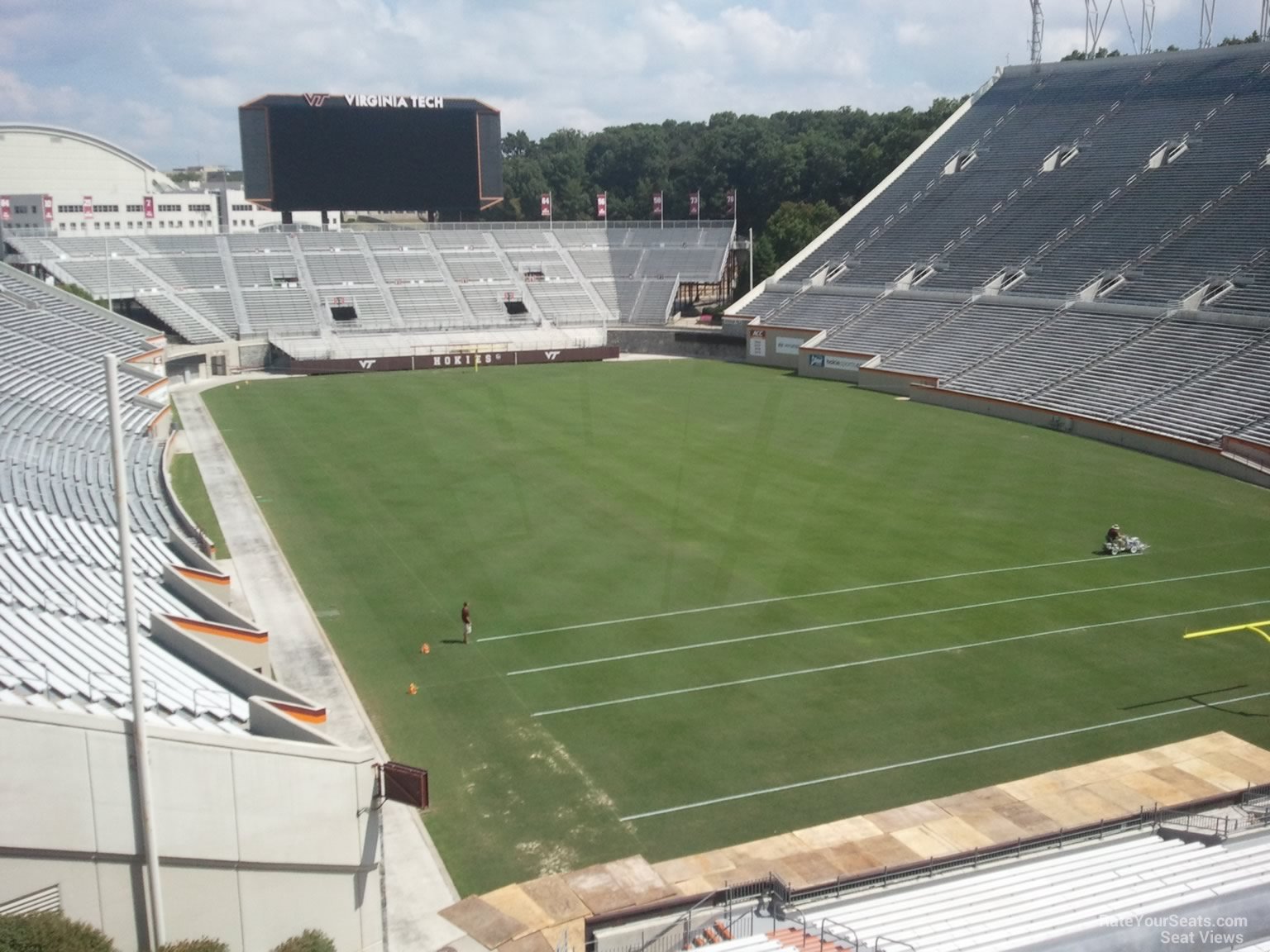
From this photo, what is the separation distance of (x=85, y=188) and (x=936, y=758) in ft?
326

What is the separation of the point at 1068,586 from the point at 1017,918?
15842 millimetres

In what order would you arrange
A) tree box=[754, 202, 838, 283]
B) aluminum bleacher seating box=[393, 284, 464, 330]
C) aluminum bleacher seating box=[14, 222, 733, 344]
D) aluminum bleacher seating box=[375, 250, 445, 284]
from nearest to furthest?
aluminum bleacher seating box=[14, 222, 733, 344] < aluminum bleacher seating box=[393, 284, 464, 330] < aluminum bleacher seating box=[375, 250, 445, 284] < tree box=[754, 202, 838, 283]

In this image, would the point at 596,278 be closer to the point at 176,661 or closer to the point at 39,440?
the point at 39,440

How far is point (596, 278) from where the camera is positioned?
79188 millimetres

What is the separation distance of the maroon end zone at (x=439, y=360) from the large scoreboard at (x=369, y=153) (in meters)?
11.6

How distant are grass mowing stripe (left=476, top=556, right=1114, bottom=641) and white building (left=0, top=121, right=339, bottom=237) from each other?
74.2 metres

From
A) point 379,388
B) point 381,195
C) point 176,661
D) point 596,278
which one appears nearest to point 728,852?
point 176,661

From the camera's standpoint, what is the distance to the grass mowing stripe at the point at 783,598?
21.5 m

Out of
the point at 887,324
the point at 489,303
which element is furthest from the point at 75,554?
the point at 489,303

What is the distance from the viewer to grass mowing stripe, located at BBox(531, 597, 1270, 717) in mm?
18328

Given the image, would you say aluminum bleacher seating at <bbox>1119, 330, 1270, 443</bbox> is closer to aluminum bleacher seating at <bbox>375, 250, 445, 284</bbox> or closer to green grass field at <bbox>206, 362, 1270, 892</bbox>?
green grass field at <bbox>206, 362, 1270, 892</bbox>

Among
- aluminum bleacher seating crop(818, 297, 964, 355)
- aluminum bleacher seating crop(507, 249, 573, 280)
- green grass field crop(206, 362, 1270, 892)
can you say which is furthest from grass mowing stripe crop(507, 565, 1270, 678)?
aluminum bleacher seating crop(507, 249, 573, 280)

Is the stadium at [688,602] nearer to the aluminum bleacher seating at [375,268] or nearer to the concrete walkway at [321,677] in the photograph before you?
the concrete walkway at [321,677]

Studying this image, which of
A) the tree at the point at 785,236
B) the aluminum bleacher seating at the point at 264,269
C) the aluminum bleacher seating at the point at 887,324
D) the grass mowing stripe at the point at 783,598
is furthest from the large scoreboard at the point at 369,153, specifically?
the grass mowing stripe at the point at 783,598
